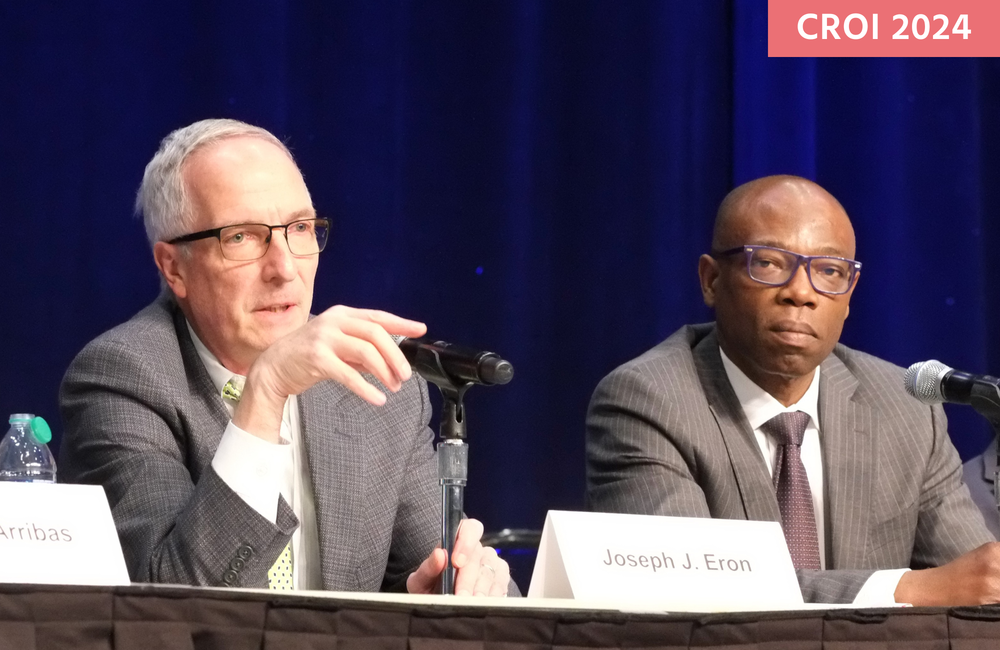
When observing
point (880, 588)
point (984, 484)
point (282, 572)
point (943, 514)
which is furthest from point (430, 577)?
point (984, 484)

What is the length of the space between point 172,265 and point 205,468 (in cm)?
59

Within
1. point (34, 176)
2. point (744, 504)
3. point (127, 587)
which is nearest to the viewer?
point (127, 587)

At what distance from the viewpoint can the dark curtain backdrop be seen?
10.5ft

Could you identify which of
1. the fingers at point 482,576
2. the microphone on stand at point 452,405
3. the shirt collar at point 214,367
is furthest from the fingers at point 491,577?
the shirt collar at point 214,367

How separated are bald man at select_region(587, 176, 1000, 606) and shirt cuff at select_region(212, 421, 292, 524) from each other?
942mm

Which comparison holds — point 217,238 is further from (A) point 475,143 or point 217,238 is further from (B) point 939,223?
(B) point 939,223

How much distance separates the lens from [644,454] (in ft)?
8.61

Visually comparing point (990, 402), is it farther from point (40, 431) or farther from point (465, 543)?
point (40, 431)

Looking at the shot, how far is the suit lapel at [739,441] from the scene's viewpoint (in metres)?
2.61

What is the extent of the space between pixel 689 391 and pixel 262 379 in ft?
3.73

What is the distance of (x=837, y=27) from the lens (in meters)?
3.62

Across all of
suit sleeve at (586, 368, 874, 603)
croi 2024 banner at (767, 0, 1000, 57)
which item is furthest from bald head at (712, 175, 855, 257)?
croi 2024 banner at (767, 0, 1000, 57)

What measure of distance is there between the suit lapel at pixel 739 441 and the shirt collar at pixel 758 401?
0.03m

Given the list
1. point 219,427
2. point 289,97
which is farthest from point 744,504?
point 289,97
